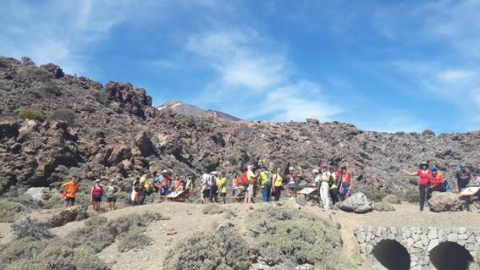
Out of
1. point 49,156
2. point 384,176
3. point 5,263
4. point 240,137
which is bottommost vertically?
point 5,263

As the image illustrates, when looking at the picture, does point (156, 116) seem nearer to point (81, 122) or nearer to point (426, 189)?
point (81, 122)

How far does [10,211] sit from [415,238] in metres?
14.9

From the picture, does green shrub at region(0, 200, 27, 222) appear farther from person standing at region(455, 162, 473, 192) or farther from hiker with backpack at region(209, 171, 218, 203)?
person standing at region(455, 162, 473, 192)

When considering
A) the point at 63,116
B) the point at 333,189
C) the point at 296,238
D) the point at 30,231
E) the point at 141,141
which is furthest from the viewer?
the point at 63,116

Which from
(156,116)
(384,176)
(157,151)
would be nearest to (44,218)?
(157,151)

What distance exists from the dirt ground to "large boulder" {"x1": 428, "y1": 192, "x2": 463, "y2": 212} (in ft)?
0.89

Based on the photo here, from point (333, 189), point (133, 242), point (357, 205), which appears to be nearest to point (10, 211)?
point (133, 242)

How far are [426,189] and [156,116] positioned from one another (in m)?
33.1

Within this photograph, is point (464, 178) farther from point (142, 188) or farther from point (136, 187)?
point (136, 187)

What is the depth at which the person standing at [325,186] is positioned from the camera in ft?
44.5

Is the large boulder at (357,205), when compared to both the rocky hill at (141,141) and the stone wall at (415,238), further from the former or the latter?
the rocky hill at (141,141)

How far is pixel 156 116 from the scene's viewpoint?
4194 cm

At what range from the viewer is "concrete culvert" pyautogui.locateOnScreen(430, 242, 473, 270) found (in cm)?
1316

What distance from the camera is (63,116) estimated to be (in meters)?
30.6
